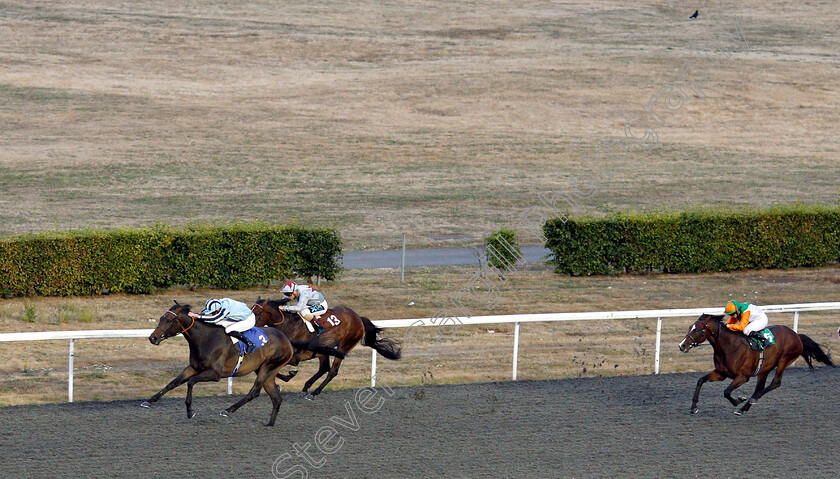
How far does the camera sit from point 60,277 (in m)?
15.7

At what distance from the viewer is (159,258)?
→ 52.9 feet

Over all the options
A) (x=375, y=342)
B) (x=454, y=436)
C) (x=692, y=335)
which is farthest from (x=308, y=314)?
(x=692, y=335)

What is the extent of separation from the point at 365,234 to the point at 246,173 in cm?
753

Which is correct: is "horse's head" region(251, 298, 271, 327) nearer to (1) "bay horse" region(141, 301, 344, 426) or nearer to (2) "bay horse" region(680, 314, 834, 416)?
(1) "bay horse" region(141, 301, 344, 426)

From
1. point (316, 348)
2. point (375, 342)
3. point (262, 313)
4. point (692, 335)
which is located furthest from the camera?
point (375, 342)

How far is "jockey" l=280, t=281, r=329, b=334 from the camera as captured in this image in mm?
10320

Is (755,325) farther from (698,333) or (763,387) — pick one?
(698,333)

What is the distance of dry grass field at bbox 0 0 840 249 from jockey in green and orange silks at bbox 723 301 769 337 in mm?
12919

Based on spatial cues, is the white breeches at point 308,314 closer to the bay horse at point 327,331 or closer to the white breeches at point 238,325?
the bay horse at point 327,331

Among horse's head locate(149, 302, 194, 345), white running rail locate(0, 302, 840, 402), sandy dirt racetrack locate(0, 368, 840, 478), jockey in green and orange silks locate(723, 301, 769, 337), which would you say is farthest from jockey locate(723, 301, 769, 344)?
horse's head locate(149, 302, 194, 345)

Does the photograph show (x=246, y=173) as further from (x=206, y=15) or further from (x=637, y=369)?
(x=206, y=15)

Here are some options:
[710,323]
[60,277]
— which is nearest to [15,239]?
[60,277]

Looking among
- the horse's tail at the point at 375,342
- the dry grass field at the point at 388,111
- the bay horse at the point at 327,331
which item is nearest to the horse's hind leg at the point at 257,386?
the bay horse at the point at 327,331

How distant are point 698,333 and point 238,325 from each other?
14.3 feet
